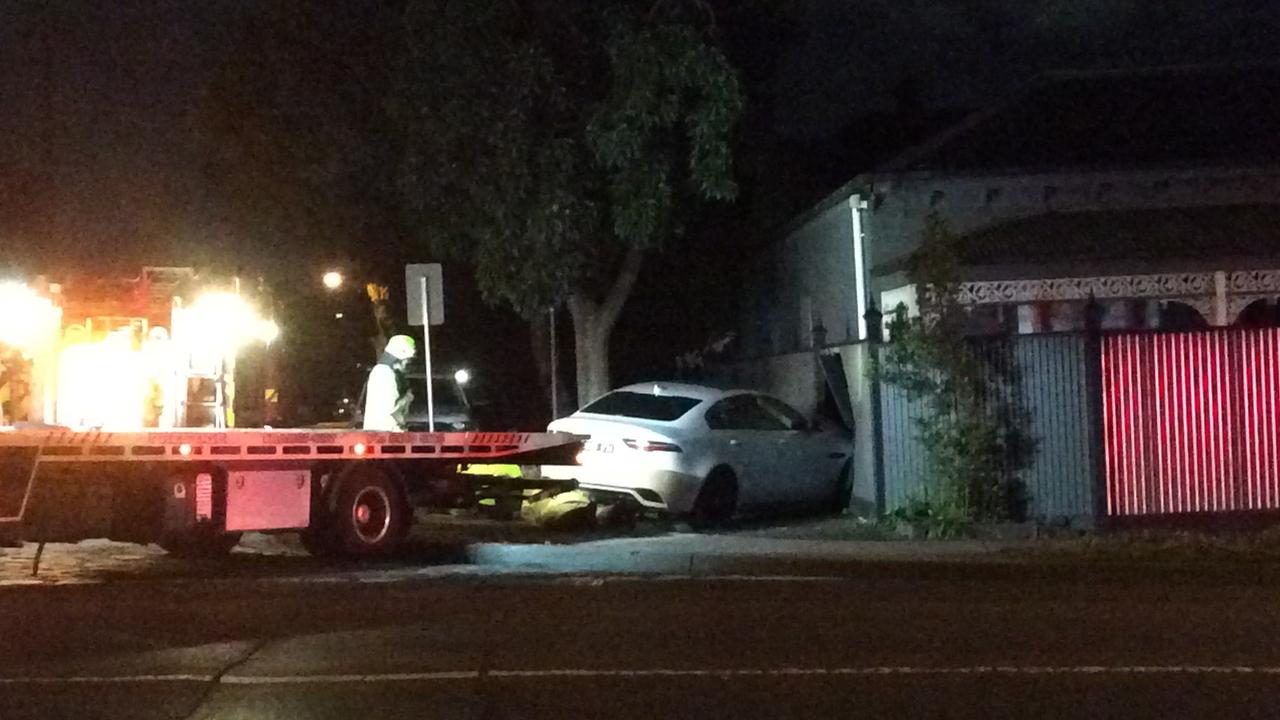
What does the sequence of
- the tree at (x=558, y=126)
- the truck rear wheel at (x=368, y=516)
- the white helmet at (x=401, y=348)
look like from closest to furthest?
the truck rear wheel at (x=368, y=516) < the white helmet at (x=401, y=348) < the tree at (x=558, y=126)

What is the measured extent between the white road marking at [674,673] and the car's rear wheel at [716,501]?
8.05m

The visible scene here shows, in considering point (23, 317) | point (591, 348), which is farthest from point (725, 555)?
point (591, 348)

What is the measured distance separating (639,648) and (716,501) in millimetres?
7626

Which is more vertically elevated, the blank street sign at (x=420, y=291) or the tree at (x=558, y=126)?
the tree at (x=558, y=126)

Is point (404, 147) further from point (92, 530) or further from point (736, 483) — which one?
point (92, 530)

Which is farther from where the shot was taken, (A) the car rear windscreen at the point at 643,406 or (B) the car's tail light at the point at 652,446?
(A) the car rear windscreen at the point at 643,406

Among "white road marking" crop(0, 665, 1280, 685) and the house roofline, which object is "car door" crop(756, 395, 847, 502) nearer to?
the house roofline

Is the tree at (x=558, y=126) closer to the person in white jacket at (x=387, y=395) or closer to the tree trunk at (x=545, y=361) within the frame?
the person in white jacket at (x=387, y=395)

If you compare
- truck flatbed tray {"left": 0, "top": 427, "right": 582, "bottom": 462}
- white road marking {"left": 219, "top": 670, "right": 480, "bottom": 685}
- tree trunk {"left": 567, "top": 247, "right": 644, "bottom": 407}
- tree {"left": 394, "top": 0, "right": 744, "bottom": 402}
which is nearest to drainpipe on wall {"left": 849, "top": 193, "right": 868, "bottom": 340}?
tree trunk {"left": 567, "top": 247, "right": 644, "bottom": 407}

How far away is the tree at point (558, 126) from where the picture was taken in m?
18.3

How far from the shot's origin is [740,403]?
58.1ft

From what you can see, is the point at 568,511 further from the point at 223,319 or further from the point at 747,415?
the point at 223,319

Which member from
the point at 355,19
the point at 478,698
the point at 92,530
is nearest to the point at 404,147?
the point at 355,19

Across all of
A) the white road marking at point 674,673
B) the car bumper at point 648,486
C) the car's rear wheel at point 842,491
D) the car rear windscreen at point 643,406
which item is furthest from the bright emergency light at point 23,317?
the car's rear wheel at point 842,491
